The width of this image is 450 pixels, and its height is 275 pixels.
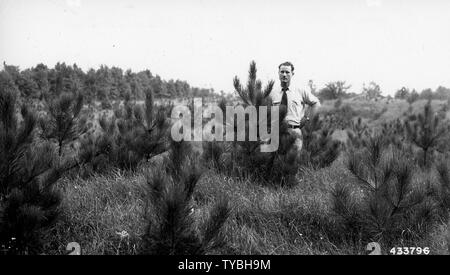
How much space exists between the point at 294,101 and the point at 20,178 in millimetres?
2974

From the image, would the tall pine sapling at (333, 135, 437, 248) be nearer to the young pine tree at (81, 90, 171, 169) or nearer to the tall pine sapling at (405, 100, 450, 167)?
the young pine tree at (81, 90, 171, 169)

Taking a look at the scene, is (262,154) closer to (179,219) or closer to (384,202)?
(384,202)

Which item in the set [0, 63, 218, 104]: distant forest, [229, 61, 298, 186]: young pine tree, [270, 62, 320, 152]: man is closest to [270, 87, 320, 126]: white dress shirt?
[270, 62, 320, 152]: man

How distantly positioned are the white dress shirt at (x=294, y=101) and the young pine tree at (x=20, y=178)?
2.59m

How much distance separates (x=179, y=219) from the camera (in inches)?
78.6

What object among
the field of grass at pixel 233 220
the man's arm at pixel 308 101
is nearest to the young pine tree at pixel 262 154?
the field of grass at pixel 233 220

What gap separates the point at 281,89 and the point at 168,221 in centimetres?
261

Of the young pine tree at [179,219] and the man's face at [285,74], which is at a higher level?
the man's face at [285,74]

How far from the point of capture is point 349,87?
1091 inches

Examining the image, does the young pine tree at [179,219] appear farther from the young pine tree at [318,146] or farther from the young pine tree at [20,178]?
A: the young pine tree at [318,146]

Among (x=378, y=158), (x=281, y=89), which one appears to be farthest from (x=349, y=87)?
(x=378, y=158)

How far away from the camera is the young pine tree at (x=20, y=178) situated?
6.47ft

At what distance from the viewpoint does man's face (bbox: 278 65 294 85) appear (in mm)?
4184

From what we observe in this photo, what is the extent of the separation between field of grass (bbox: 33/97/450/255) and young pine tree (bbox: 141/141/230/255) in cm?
10
